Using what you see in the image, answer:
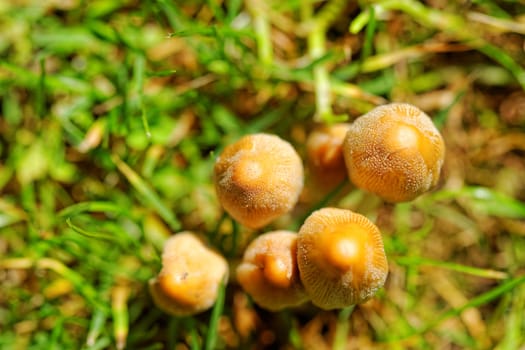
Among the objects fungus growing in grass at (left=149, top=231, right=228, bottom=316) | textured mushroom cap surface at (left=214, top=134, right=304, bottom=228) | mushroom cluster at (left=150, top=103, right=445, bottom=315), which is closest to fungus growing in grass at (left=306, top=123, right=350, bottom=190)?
mushroom cluster at (left=150, top=103, right=445, bottom=315)

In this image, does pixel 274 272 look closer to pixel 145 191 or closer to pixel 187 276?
pixel 187 276

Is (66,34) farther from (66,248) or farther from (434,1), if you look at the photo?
(434,1)

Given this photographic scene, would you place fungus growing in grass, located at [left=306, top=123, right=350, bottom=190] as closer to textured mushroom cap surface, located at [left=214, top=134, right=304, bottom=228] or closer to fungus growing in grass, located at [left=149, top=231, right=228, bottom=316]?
textured mushroom cap surface, located at [left=214, top=134, right=304, bottom=228]

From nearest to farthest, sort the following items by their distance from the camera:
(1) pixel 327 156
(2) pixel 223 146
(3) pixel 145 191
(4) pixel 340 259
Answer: (4) pixel 340 259
(1) pixel 327 156
(3) pixel 145 191
(2) pixel 223 146

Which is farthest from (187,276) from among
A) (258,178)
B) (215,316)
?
(258,178)

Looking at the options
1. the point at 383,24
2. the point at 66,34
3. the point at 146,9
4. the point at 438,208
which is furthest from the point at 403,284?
the point at 66,34
